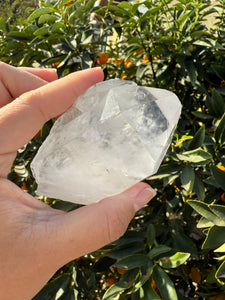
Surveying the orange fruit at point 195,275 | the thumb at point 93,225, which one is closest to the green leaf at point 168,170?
the thumb at point 93,225

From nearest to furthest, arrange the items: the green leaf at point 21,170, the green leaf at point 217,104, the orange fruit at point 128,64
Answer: the green leaf at point 217,104
the green leaf at point 21,170
the orange fruit at point 128,64

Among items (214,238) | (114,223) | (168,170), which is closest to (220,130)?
(168,170)

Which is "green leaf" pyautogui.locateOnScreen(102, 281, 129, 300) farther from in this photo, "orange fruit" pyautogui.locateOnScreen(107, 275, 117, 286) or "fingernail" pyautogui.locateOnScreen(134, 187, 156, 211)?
"orange fruit" pyautogui.locateOnScreen(107, 275, 117, 286)

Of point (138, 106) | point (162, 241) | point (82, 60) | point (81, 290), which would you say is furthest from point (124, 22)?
point (81, 290)

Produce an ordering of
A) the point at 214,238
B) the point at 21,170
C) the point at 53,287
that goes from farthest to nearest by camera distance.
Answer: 1. the point at 21,170
2. the point at 53,287
3. the point at 214,238

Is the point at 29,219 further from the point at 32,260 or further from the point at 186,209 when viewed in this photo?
the point at 186,209

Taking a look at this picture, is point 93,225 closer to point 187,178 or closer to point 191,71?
point 187,178

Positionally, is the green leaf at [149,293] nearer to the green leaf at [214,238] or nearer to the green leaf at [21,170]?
the green leaf at [214,238]
